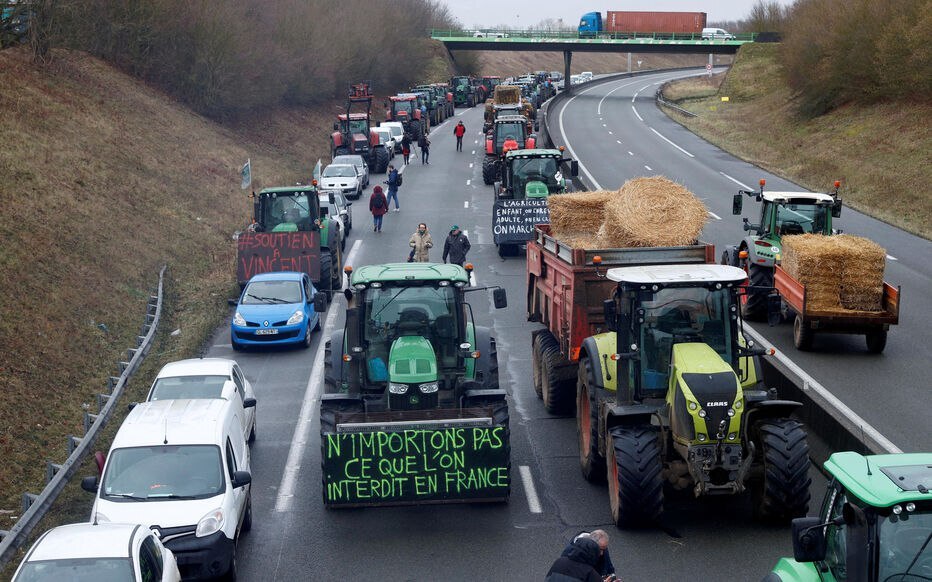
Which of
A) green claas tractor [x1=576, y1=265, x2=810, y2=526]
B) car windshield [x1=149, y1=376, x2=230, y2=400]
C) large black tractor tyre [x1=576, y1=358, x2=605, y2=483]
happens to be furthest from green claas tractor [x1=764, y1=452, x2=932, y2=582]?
car windshield [x1=149, y1=376, x2=230, y2=400]

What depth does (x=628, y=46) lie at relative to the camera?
4013 inches

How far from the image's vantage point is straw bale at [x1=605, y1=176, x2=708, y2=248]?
53.3 feet

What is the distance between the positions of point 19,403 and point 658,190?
10899 millimetres

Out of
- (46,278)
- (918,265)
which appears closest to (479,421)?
(46,278)

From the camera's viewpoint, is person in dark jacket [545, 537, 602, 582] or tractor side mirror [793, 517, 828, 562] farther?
person in dark jacket [545, 537, 602, 582]

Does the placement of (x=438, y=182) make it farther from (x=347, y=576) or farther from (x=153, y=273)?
(x=347, y=576)

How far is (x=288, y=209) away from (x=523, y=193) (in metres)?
7.75

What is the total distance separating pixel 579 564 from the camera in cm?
797

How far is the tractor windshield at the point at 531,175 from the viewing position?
31.4 meters

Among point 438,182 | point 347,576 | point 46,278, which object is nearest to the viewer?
Result: point 347,576

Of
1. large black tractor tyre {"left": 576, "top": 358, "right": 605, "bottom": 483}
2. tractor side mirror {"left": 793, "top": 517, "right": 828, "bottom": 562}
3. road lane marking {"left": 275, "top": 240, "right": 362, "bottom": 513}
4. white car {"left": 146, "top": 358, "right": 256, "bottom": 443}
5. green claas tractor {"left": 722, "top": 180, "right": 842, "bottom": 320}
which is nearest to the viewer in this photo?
tractor side mirror {"left": 793, "top": 517, "right": 828, "bottom": 562}

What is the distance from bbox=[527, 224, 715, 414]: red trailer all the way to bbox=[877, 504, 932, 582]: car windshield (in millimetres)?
8082

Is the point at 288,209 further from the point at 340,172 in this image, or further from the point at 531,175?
the point at 340,172

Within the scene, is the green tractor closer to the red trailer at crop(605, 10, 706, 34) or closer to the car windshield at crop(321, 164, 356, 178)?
the car windshield at crop(321, 164, 356, 178)
